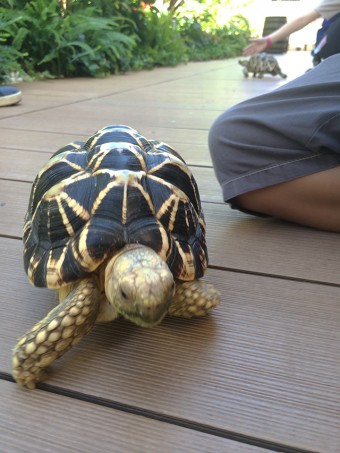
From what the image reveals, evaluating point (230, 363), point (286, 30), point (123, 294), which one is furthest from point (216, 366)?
point (286, 30)

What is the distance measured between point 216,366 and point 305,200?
23.8 inches

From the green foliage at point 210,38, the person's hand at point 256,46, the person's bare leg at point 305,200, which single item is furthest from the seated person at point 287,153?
the green foliage at point 210,38

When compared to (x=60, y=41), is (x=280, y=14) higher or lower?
higher

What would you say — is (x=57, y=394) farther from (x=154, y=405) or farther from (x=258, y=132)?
(x=258, y=132)

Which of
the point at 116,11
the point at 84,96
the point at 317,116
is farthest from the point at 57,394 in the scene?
the point at 116,11

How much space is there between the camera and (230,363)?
30.6 inches

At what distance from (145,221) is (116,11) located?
16.9 ft

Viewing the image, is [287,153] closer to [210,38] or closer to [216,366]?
[216,366]

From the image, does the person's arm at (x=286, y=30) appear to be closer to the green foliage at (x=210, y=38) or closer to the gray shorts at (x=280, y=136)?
the gray shorts at (x=280, y=136)

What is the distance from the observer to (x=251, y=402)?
0.70 metres

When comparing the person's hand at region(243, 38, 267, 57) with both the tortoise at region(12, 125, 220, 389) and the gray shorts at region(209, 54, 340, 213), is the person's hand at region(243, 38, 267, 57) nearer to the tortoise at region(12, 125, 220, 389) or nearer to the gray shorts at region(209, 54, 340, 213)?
the gray shorts at region(209, 54, 340, 213)

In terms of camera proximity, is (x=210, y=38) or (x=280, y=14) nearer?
(x=210, y=38)

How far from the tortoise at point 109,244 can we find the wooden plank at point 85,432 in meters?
0.05

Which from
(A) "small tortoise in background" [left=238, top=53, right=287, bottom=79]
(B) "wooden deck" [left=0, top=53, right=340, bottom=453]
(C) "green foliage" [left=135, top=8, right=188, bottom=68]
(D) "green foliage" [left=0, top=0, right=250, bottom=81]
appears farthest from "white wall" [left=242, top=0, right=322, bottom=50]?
(B) "wooden deck" [left=0, top=53, right=340, bottom=453]
